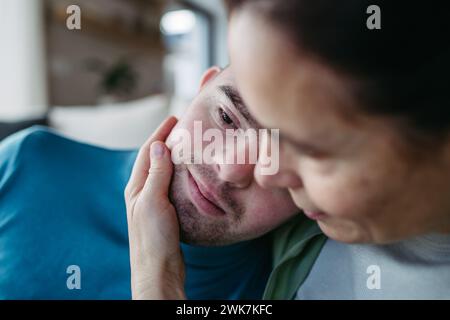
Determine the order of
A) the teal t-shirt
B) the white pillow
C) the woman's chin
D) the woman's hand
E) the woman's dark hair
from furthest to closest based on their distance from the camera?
the white pillow < the teal t-shirt < the woman's hand < the woman's chin < the woman's dark hair

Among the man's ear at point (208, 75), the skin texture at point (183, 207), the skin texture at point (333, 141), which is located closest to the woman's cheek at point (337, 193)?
the skin texture at point (333, 141)

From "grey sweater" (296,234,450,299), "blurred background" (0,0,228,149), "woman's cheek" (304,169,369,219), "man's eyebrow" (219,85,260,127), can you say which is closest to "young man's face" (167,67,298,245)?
"man's eyebrow" (219,85,260,127)

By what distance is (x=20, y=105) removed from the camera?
2.45 metres

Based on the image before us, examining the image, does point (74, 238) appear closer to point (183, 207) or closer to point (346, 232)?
point (183, 207)

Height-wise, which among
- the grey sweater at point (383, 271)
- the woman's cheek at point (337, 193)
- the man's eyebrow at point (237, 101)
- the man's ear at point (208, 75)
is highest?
the man's ear at point (208, 75)

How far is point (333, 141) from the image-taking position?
36cm

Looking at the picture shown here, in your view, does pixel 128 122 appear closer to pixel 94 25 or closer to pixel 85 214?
pixel 85 214

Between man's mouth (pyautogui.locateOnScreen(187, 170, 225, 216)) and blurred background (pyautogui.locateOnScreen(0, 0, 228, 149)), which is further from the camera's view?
blurred background (pyautogui.locateOnScreen(0, 0, 228, 149))

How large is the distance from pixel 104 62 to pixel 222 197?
2.67 meters

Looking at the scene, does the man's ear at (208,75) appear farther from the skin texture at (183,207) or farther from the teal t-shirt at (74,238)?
the teal t-shirt at (74,238)

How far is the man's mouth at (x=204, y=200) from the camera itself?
0.67 m

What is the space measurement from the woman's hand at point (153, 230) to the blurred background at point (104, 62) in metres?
0.84

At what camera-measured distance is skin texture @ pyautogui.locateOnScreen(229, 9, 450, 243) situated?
0.35 meters

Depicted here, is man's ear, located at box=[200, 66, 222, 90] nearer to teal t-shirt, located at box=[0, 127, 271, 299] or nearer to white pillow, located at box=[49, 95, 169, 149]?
teal t-shirt, located at box=[0, 127, 271, 299]
